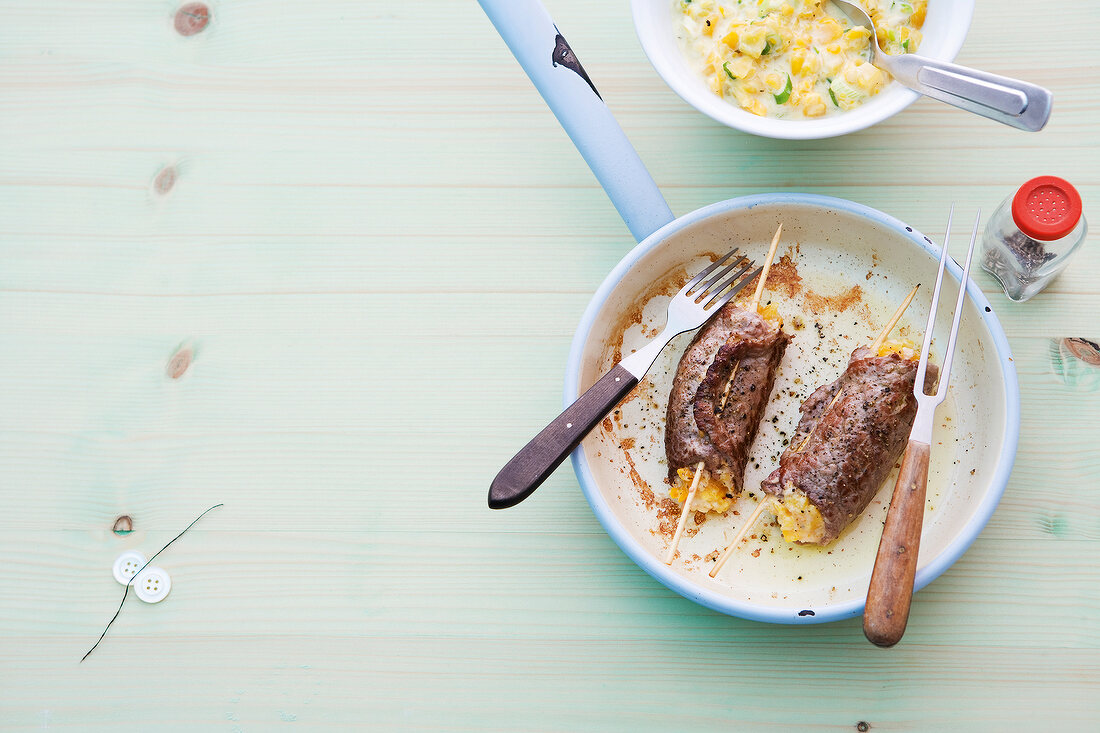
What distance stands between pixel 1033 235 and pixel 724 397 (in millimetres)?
787

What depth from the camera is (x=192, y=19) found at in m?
2.43

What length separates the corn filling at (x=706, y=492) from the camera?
204cm

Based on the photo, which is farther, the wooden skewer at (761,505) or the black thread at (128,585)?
the black thread at (128,585)

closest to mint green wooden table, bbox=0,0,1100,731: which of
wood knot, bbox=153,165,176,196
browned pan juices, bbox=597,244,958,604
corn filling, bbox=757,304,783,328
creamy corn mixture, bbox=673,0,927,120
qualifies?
wood knot, bbox=153,165,176,196

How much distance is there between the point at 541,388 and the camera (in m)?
2.27

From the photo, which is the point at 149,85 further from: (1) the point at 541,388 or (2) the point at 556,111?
(1) the point at 541,388

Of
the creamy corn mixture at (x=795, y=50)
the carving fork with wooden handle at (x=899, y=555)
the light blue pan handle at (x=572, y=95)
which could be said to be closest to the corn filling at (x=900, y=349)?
the carving fork with wooden handle at (x=899, y=555)

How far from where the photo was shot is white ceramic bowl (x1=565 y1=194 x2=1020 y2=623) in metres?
1.93

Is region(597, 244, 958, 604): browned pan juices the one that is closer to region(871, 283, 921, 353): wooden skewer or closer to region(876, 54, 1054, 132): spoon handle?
region(871, 283, 921, 353): wooden skewer

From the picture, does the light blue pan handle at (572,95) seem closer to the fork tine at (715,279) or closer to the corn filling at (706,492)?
the fork tine at (715,279)

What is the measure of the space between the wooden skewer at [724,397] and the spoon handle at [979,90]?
1.50 ft

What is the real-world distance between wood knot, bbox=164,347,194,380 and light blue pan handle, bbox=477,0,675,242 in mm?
1249

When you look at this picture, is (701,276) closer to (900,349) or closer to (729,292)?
(729,292)

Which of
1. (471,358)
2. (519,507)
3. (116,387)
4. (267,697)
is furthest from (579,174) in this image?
(267,697)
